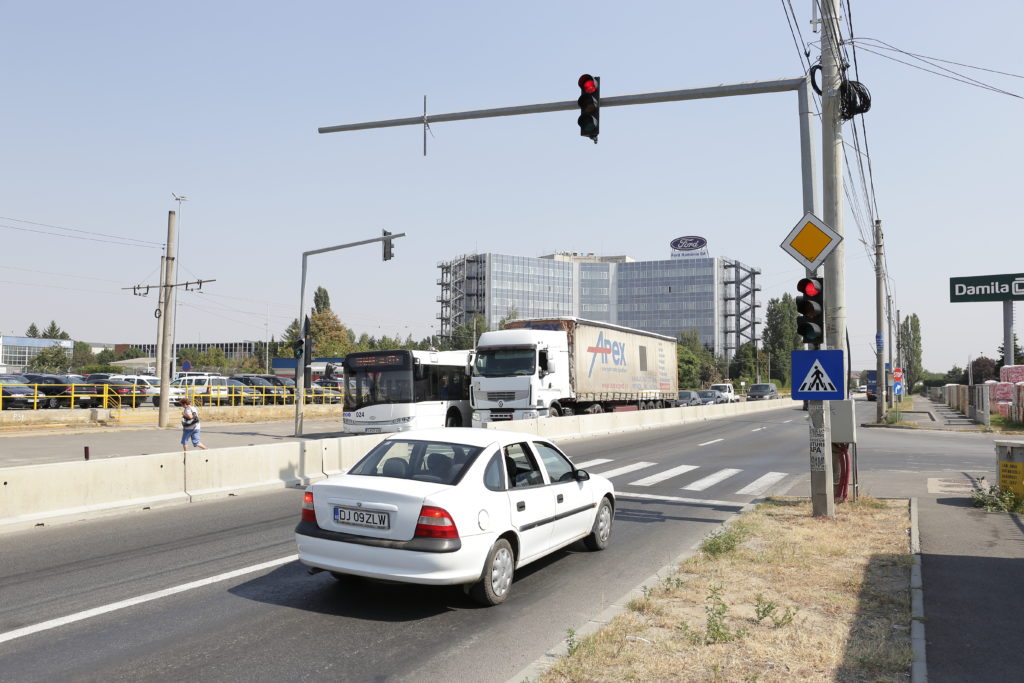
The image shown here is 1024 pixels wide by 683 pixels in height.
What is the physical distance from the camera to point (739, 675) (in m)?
4.85

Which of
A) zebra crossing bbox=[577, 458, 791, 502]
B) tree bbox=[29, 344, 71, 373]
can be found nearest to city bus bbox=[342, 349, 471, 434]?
zebra crossing bbox=[577, 458, 791, 502]

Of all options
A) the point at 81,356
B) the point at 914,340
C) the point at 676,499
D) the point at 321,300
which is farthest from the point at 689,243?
the point at 676,499

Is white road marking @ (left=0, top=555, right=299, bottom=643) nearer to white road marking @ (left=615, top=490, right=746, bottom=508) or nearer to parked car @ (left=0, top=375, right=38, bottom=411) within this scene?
white road marking @ (left=615, top=490, right=746, bottom=508)

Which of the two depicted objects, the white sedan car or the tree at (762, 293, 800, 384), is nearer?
the white sedan car

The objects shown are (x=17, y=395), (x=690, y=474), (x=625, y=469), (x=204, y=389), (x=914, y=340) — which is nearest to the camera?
(x=690, y=474)

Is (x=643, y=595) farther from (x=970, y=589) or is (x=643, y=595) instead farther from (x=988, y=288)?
(x=988, y=288)

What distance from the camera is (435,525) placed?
6.20 meters

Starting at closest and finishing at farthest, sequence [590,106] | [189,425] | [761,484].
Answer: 1. [590,106]
2. [761,484]
3. [189,425]

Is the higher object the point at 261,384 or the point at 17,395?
the point at 261,384

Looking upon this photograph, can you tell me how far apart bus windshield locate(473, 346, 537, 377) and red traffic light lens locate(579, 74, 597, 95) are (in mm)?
16218

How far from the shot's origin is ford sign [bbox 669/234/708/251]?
509 feet

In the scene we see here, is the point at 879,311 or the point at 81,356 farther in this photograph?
the point at 81,356

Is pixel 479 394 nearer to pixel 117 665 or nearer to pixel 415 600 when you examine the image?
pixel 415 600

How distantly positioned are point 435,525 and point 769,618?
8.96 ft
